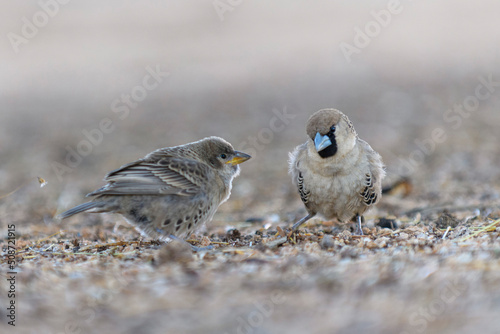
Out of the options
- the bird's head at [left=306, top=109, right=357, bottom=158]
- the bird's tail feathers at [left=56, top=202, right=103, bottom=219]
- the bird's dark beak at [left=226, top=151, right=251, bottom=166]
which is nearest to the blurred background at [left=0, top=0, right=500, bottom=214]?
the bird's dark beak at [left=226, top=151, right=251, bottom=166]

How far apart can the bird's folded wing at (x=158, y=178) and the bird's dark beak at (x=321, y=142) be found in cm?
103

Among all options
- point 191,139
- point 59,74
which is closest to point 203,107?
point 191,139

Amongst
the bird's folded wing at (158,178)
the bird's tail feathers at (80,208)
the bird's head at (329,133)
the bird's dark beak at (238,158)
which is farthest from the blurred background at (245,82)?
the bird's tail feathers at (80,208)

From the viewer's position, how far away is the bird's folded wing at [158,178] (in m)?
5.34

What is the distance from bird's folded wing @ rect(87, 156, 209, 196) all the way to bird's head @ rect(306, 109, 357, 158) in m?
1.04

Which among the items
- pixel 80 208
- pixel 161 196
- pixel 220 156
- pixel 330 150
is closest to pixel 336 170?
pixel 330 150

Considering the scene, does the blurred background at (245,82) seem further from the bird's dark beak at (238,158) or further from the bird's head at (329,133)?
the bird's head at (329,133)

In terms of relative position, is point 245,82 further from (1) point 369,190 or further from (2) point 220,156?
(1) point 369,190

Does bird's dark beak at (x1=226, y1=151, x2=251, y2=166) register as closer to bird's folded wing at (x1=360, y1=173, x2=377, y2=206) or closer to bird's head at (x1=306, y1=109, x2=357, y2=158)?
bird's head at (x1=306, y1=109, x2=357, y2=158)

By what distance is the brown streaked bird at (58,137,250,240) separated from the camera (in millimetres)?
5344

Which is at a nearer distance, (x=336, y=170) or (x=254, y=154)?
(x=336, y=170)

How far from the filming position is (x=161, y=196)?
17.8 ft

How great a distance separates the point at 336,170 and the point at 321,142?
38cm

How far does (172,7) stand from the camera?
26.9m
